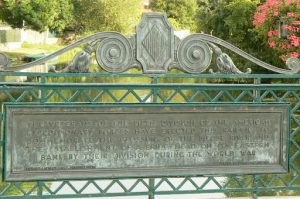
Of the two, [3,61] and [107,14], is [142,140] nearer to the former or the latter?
[3,61]

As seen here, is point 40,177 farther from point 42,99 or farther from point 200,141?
point 200,141

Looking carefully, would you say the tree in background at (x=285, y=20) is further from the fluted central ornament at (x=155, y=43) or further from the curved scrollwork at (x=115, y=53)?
the curved scrollwork at (x=115, y=53)

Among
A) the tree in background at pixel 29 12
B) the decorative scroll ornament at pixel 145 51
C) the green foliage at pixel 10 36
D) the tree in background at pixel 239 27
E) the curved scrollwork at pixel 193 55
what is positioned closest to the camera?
the decorative scroll ornament at pixel 145 51

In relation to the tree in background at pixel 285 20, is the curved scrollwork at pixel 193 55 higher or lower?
lower

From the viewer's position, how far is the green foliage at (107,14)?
137ft

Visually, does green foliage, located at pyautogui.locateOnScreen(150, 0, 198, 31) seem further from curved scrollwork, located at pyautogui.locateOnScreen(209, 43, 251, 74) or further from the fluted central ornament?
the fluted central ornament

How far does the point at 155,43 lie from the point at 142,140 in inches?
38.5

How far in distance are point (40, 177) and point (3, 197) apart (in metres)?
0.46

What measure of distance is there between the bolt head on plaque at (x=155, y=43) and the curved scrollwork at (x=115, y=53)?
4.7 inches

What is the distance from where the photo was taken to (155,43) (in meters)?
5.86

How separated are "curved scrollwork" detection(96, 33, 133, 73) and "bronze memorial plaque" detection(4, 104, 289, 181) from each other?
0.40 m

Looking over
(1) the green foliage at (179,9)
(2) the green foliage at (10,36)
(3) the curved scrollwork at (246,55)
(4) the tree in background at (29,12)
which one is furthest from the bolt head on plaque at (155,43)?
(1) the green foliage at (179,9)

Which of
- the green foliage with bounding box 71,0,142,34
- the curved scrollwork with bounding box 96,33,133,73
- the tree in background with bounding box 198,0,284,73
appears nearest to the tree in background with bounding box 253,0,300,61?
the tree in background with bounding box 198,0,284,73

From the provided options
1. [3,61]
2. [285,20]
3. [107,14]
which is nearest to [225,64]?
[3,61]
